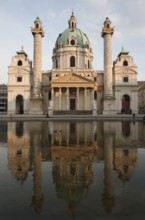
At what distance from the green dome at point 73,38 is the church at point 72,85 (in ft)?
19.3

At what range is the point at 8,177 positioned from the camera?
7980mm

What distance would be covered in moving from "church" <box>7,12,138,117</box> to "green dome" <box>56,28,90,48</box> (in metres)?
5.87

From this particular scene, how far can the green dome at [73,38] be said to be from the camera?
257 ft

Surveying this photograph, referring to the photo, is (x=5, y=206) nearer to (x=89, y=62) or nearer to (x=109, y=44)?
(x=109, y=44)

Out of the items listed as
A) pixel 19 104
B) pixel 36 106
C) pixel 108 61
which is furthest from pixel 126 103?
pixel 19 104

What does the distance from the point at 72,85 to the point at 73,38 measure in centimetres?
1988

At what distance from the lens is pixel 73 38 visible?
3081 inches

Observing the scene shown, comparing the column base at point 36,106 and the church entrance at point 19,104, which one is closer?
the column base at point 36,106

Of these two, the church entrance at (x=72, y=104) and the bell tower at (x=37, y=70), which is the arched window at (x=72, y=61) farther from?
the church entrance at (x=72, y=104)

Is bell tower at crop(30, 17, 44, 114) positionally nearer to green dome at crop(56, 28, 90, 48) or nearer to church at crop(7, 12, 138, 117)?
church at crop(7, 12, 138, 117)

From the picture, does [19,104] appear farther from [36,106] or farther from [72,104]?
[72,104]

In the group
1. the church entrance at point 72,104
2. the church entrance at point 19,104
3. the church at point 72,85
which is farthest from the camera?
the church entrance at point 19,104

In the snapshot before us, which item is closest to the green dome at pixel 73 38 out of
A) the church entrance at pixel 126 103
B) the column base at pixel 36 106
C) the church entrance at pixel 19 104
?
the church entrance at pixel 19 104

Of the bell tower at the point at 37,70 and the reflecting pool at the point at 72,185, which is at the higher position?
the bell tower at the point at 37,70
